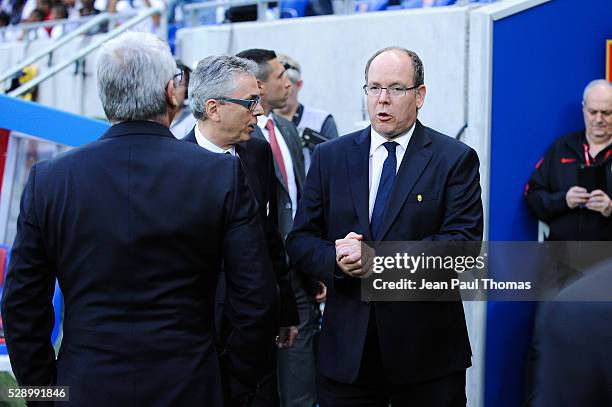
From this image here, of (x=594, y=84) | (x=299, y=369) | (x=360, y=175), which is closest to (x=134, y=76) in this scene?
(x=360, y=175)

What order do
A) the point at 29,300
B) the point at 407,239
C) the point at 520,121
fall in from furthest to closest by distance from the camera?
the point at 520,121
the point at 407,239
the point at 29,300

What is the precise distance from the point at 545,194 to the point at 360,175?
2369 millimetres

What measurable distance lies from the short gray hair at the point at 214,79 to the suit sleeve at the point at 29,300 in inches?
46.8

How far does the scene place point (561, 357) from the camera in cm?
180

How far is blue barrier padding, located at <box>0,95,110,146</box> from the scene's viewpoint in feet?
17.2

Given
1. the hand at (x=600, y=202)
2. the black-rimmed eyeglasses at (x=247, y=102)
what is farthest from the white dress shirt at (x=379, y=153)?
the hand at (x=600, y=202)

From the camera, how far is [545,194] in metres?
5.96

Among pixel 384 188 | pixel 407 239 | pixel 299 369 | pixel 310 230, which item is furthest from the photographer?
pixel 299 369

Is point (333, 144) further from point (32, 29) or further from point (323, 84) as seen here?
point (32, 29)

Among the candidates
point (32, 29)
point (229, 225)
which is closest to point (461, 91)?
point (229, 225)

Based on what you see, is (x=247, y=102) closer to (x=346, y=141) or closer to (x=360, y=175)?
(x=346, y=141)

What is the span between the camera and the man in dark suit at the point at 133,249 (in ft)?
9.67

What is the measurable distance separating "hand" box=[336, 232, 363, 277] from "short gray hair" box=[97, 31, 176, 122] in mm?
1003

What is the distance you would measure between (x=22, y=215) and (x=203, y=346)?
707 millimetres
